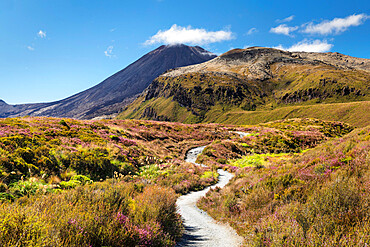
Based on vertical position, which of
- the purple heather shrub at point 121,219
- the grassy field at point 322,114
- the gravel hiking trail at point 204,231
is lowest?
the gravel hiking trail at point 204,231

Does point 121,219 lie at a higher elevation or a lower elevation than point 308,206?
lower

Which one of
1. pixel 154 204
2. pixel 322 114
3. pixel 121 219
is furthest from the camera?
pixel 322 114

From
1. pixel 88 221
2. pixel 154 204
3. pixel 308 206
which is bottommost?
pixel 154 204

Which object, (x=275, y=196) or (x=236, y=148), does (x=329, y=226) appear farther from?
(x=236, y=148)

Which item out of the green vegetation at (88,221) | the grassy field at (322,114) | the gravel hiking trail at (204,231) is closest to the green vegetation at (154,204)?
the green vegetation at (88,221)

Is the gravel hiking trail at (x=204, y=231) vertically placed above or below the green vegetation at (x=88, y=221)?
below

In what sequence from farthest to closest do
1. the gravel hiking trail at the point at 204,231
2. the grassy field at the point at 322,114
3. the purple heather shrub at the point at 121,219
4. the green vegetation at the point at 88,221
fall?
the grassy field at the point at 322,114 < the gravel hiking trail at the point at 204,231 < the purple heather shrub at the point at 121,219 < the green vegetation at the point at 88,221

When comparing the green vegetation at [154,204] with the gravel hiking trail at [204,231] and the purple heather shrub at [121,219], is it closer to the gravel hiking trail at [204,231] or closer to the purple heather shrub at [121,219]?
the purple heather shrub at [121,219]

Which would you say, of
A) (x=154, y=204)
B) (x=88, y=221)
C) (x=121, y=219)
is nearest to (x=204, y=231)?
(x=154, y=204)

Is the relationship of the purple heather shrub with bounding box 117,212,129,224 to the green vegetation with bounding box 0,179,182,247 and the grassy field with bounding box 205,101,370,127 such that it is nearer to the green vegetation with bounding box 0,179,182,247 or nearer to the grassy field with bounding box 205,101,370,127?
the green vegetation with bounding box 0,179,182,247

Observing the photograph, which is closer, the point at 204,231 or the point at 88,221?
the point at 88,221

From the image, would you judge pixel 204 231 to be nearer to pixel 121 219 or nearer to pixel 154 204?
pixel 154 204

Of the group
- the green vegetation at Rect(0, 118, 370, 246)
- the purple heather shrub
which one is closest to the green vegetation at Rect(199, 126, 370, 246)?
the green vegetation at Rect(0, 118, 370, 246)

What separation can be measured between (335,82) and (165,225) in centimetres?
25343
